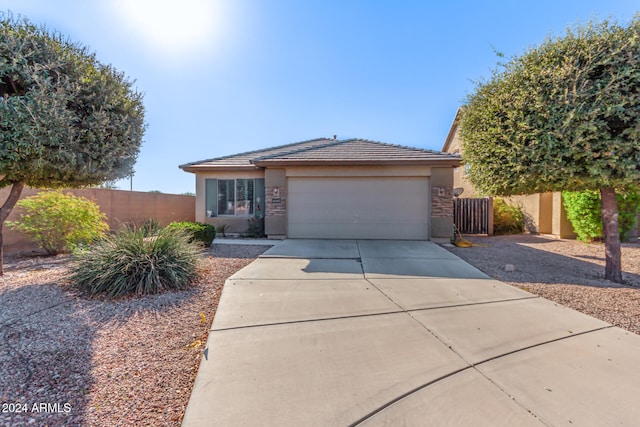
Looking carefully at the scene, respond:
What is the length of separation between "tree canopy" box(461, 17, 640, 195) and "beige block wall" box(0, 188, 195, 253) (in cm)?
869

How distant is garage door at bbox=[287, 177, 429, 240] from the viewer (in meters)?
9.16

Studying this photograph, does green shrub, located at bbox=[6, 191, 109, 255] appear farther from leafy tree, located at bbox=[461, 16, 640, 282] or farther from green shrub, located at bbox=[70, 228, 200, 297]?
leafy tree, located at bbox=[461, 16, 640, 282]

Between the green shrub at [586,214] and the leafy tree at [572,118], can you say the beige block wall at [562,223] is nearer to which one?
the green shrub at [586,214]

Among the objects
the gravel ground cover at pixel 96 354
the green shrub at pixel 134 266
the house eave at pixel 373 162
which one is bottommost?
the gravel ground cover at pixel 96 354

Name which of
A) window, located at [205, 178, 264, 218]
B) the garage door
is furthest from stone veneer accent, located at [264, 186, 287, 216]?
window, located at [205, 178, 264, 218]

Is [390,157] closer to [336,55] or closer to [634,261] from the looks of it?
[336,55]

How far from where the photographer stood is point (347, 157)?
29.8 feet

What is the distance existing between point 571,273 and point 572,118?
134 inches

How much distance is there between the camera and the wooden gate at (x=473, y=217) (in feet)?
37.5

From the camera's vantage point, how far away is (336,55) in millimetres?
8320

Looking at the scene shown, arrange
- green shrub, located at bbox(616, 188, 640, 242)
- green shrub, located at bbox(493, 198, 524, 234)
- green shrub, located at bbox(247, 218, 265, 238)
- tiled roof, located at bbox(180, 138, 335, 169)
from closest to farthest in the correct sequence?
green shrub, located at bbox(616, 188, 640, 242), green shrub, located at bbox(247, 218, 265, 238), tiled roof, located at bbox(180, 138, 335, 169), green shrub, located at bbox(493, 198, 524, 234)

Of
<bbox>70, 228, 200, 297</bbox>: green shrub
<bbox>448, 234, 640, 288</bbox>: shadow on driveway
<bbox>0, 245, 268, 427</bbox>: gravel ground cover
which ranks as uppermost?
<bbox>70, 228, 200, 297</bbox>: green shrub

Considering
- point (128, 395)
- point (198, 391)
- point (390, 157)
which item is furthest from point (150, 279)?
point (390, 157)

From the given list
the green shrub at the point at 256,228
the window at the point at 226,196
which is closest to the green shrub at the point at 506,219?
the green shrub at the point at 256,228
